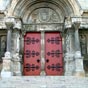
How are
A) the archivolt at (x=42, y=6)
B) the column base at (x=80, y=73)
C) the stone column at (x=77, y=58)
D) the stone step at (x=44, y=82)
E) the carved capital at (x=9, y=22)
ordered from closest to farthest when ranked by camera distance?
the stone step at (x=44, y=82) → the column base at (x=80, y=73) → the stone column at (x=77, y=58) → the carved capital at (x=9, y=22) → the archivolt at (x=42, y=6)

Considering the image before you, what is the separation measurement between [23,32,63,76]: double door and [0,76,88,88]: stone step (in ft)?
10.3

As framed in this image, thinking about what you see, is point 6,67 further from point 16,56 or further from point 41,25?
point 41,25

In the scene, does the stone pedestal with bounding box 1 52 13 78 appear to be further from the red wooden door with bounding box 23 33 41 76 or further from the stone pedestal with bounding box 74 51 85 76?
the stone pedestal with bounding box 74 51 85 76

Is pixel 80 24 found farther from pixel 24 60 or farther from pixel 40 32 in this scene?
pixel 24 60

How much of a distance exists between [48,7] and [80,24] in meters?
2.51

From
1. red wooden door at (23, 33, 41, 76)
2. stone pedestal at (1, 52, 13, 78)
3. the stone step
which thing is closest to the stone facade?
stone pedestal at (1, 52, 13, 78)

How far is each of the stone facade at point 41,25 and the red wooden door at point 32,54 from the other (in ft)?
1.04

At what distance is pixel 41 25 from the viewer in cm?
1517

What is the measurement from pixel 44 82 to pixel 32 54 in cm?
416

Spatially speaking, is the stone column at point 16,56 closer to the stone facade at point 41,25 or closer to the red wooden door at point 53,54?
the stone facade at point 41,25

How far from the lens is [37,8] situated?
15.7 m

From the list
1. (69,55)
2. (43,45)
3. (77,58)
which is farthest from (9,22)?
(77,58)

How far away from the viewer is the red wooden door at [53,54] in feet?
48.2

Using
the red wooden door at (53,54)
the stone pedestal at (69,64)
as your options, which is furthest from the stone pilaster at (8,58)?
the stone pedestal at (69,64)
